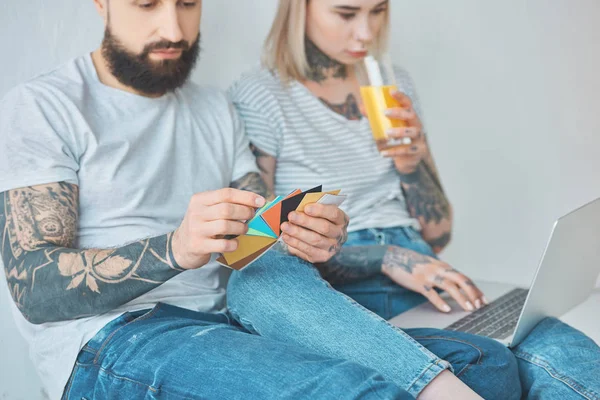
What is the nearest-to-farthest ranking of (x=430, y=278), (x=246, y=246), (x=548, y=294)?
(x=246, y=246) → (x=548, y=294) → (x=430, y=278)

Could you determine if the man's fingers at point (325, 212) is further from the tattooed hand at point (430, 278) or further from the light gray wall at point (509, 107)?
the light gray wall at point (509, 107)

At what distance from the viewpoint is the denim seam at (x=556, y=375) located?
1.28 m

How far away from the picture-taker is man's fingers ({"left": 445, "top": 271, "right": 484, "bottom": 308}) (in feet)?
5.67

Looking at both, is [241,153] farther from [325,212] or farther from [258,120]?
[325,212]

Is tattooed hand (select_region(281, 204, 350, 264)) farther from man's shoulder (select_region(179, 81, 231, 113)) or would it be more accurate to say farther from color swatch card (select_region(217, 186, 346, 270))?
man's shoulder (select_region(179, 81, 231, 113))

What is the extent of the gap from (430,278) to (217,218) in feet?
2.41

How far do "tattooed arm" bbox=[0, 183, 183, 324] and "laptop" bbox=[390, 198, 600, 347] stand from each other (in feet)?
2.08

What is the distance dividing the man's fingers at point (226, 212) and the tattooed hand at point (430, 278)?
67cm

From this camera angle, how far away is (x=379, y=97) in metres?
1.70

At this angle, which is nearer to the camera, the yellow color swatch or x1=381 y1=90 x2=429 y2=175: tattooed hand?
the yellow color swatch

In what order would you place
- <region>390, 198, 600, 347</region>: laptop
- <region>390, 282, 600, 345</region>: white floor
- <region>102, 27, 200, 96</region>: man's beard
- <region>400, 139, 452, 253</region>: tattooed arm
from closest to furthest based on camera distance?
<region>390, 198, 600, 347</region>: laptop, <region>102, 27, 200, 96</region>: man's beard, <region>390, 282, 600, 345</region>: white floor, <region>400, 139, 452, 253</region>: tattooed arm

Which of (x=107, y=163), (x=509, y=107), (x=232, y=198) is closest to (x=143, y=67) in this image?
(x=107, y=163)

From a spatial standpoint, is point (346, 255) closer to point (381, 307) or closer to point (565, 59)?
point (381, 307)

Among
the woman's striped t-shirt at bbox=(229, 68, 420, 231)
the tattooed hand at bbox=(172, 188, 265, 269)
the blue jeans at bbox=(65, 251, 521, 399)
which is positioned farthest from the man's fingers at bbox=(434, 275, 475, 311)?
the tattooed hand at bbox=(172, 188, 265, 269)
